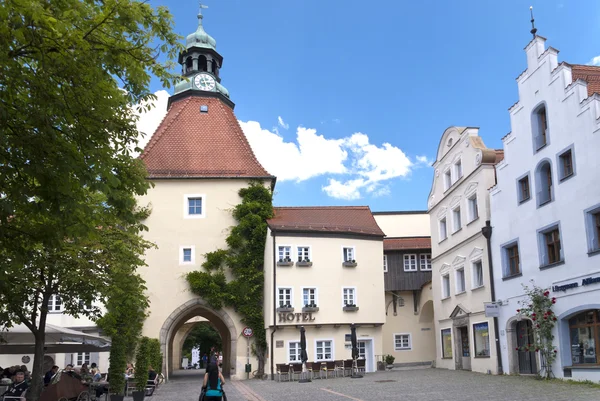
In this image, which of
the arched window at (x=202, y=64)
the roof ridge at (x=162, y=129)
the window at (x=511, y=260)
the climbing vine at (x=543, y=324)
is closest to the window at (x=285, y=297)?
the window at (x=511, y=260)

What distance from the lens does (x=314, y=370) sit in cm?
2753

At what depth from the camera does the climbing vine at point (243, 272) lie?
104ft

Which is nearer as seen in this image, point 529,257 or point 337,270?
point 529,257

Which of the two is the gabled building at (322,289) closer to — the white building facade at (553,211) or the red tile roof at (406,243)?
the red tile roof at (406,243)

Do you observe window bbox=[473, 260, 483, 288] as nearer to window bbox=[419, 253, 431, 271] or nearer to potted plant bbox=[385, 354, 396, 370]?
potted plant bbox=[385, 354, 396, 370]

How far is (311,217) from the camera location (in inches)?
1309

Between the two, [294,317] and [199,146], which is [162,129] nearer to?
[199,146]

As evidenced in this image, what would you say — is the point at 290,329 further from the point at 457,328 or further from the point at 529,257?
the point at 529,257

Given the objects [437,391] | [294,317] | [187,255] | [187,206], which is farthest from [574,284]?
[187,206]

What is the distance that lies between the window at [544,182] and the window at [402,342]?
18755mm

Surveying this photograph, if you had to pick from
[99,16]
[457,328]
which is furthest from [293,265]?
[99,16]

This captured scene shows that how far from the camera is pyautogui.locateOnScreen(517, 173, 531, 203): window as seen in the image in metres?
23.2

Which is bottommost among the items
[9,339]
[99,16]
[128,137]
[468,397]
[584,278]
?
[468,397]

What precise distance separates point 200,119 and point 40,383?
933 inches
